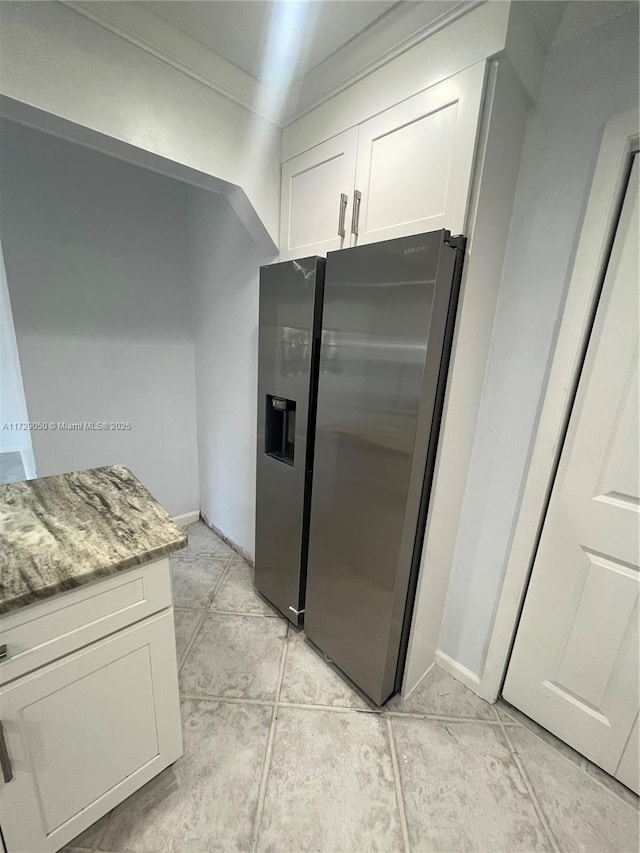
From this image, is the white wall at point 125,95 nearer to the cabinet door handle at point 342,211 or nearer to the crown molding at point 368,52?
→ the crown molding at point 368,52

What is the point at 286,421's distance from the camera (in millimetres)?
1742

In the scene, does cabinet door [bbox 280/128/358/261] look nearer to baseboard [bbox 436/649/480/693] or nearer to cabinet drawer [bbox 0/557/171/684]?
cabinet drawer [bbox 0/557/171/684]

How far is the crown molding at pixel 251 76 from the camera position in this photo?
1.03m

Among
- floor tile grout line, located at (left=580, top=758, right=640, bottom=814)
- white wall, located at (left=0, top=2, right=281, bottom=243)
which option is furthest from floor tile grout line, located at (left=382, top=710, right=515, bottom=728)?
white wall, located at (left=0, top=2, right=281, bottom=243)

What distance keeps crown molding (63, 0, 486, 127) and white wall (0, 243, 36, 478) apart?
129 centimetres

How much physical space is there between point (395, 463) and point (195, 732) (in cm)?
131

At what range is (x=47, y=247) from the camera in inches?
72.4

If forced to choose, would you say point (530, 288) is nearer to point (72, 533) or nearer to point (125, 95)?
point (125, 95)

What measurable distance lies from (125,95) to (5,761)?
191cm

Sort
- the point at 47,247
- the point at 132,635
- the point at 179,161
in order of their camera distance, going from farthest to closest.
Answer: the point at 47,247 → the point at 179,161 → the point at 132,635

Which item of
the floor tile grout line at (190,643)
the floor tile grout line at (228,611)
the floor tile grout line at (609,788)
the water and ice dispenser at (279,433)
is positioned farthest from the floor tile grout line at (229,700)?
the floor tile grout line at (609,788)

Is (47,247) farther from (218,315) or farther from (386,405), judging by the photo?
(386,405)

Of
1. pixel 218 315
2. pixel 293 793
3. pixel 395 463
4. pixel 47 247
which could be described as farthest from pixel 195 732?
pixel 47 247

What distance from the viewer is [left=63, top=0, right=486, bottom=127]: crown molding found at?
1034 millimetres
